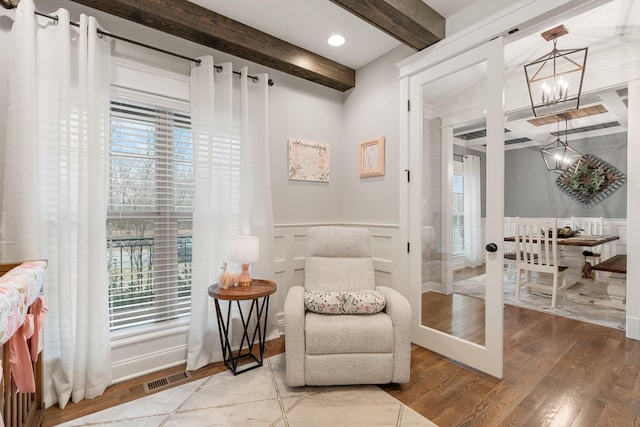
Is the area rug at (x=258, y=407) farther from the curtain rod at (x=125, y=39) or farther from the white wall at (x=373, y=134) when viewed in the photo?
the curtain rod at (x=125, y=39)

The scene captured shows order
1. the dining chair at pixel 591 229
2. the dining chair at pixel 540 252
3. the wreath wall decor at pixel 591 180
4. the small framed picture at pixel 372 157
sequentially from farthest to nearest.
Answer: the wreath wall decor at pixel 591 180, the dining chair at pixel 591 229, the dining chair at pixel 540 252, the small framed picture at pixel 372 157

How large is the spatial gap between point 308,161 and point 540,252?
10.5ft

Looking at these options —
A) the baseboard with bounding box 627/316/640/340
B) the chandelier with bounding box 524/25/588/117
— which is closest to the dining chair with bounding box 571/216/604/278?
the baseboard with bounding box 627/316/640/340

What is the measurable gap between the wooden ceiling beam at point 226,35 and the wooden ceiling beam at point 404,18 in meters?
0.87

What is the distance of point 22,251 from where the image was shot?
1725mm

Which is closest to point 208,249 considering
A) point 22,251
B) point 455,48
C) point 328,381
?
point 22,251

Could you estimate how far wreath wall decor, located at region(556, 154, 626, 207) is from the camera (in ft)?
18.3

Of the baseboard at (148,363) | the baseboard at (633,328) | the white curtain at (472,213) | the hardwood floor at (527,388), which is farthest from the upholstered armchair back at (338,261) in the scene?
the baseboard at (633,328)

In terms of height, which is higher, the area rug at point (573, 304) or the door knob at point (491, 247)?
the door knob at point (491, 247)

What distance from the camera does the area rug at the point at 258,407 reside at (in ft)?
5.57

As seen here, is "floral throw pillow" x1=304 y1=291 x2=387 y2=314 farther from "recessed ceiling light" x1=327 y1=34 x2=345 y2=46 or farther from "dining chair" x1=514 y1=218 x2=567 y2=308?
"dining chair" x1=514 y1=218 x2=567 y2=308

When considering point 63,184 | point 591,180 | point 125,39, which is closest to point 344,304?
point 63,184

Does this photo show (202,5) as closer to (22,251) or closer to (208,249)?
(208,249)

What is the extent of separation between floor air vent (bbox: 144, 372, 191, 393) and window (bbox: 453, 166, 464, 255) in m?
2.29
